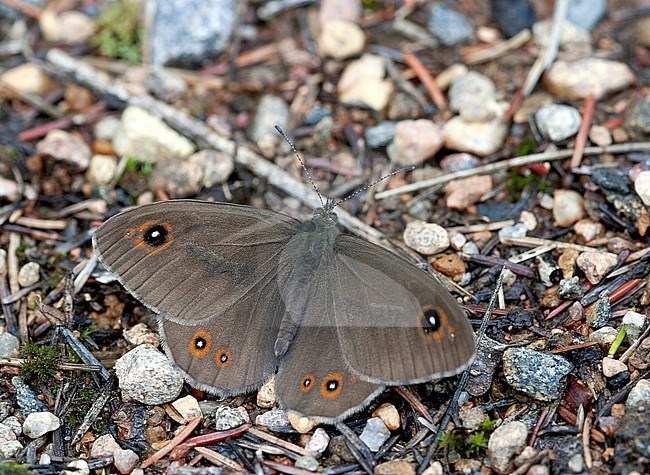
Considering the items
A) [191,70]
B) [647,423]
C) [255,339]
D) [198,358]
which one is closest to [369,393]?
[255,339]

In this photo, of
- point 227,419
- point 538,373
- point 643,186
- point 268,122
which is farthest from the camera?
point 268,122

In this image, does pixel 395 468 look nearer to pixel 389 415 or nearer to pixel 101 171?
pixel 389 415

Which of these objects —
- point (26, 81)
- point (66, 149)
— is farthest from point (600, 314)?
point (26, 81)

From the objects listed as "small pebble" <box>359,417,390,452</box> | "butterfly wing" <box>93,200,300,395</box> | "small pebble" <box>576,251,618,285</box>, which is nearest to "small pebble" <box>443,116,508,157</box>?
"small pebble" <box>576,251,618,285</box>

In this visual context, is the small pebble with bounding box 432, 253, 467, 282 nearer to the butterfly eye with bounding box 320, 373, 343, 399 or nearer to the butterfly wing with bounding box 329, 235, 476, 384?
the butterfly wing with bounding box 329, 235, 476, 384

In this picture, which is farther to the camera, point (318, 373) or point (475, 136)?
point (475, 136)

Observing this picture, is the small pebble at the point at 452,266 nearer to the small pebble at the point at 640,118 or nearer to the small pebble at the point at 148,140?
the small pebble at the point at 640,118
